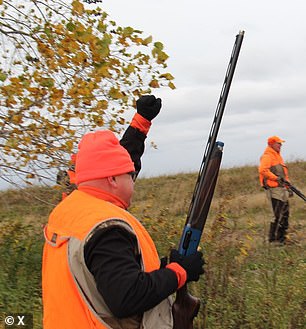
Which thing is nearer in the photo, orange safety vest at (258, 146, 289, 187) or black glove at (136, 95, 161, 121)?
black glove at (136, 95, 161, 121)

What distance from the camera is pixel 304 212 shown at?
11898 mm

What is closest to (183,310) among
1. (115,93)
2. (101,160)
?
(101,160)

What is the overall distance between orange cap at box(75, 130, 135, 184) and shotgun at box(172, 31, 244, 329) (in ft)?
1.68

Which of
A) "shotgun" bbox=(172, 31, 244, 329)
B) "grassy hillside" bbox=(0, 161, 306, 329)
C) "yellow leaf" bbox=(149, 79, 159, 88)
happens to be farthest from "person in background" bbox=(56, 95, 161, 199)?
"yellow leaf" bbox=(149, 79, 159, 88)

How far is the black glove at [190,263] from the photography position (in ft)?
7.11

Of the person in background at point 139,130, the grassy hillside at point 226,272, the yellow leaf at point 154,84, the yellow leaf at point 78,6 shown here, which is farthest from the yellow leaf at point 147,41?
the person in background at point 139,130

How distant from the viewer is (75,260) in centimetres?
189

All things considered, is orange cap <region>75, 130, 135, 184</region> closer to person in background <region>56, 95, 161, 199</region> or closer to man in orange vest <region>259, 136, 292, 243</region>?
person in background <region>56, 95, 161, 199</region>

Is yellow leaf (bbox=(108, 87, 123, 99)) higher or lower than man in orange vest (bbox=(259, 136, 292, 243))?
higher

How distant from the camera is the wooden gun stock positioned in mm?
2217

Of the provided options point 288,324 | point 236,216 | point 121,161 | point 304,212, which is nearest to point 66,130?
point 236,216

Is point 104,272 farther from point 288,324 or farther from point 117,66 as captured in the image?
point 117,66

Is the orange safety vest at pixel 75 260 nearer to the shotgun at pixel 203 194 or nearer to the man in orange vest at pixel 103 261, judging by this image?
the man in orange vest at pixel 103 261

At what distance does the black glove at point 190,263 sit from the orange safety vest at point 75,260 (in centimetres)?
14
